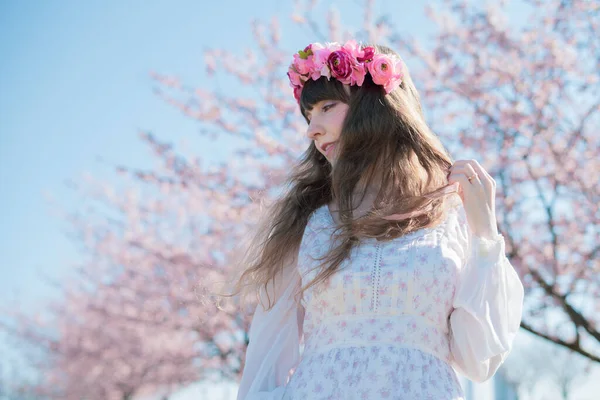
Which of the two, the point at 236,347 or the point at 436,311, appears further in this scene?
the point at 236,347

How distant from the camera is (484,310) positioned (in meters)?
1.79

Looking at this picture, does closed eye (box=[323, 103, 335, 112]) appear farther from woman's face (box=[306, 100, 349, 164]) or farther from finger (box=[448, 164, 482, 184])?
finger (box=[448, 164, 482, 184])

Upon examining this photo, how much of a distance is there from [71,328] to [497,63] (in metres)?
11.2

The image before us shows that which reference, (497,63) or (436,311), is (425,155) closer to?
(436,311)

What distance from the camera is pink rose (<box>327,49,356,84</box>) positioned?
2.23 meters

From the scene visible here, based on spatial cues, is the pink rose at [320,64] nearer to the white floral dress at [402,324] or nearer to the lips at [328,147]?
the lips at [328,147]

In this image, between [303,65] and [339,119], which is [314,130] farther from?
[303,65]

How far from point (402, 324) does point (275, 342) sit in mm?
412

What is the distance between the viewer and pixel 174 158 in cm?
747

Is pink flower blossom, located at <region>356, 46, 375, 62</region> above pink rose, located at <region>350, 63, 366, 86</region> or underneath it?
above

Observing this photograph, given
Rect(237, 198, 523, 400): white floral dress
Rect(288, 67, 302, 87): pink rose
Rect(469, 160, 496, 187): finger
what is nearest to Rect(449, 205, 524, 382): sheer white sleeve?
Rect(237, 198, 523, 400): white floral dress

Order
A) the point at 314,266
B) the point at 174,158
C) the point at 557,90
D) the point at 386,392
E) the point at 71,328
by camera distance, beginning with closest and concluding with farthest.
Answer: the point at 386,392
the point at 314,266
the point at 557,90
the point at 174,158
the point at 71,328

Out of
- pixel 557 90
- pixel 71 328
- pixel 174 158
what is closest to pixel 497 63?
pixel 557 90

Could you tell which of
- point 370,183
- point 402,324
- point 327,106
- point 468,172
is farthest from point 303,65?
point 402,324
